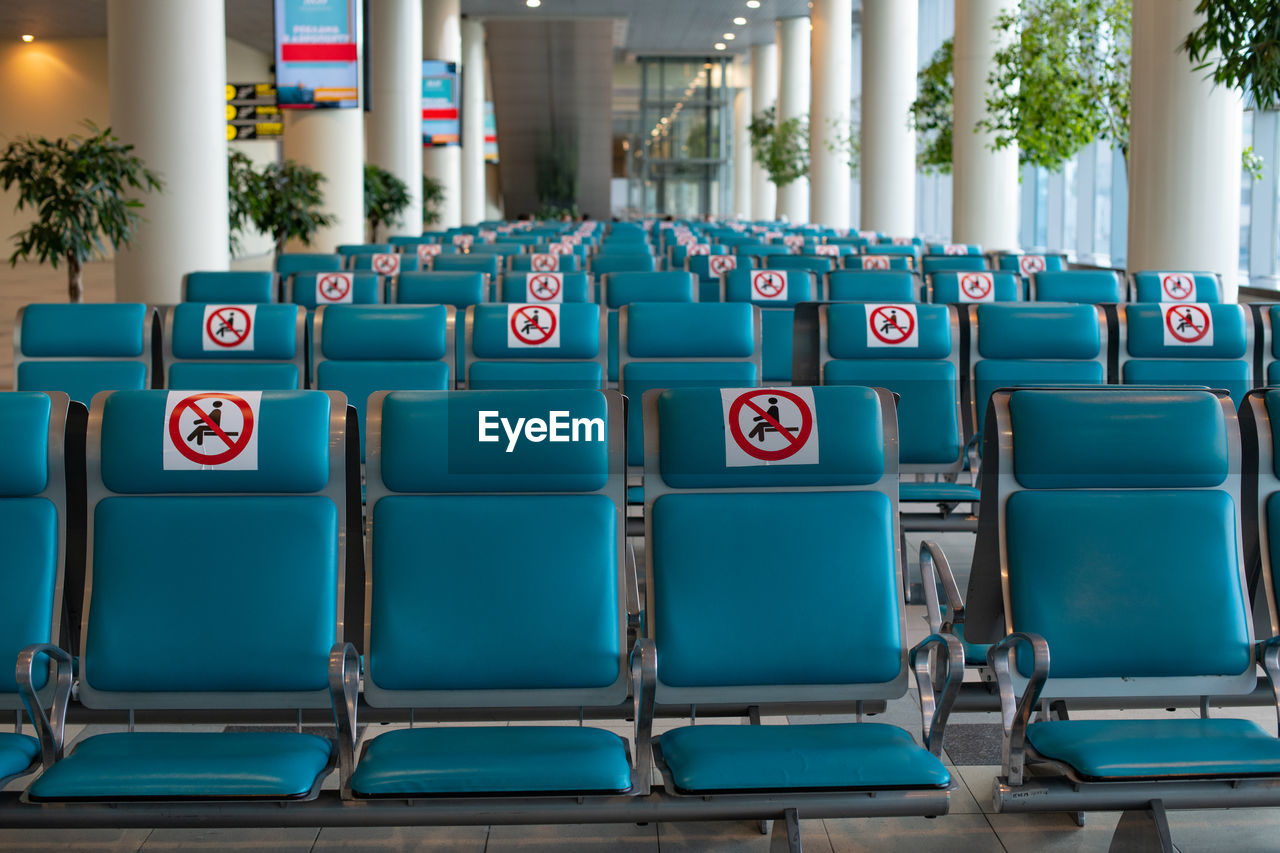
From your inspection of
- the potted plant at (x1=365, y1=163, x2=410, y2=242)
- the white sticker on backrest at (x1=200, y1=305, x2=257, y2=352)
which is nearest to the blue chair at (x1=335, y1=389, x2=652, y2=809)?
the white sticker on backrest at (x1=200, y1=305, x2=257, y2=352)

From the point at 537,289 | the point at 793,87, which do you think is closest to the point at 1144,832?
the point at 537,289

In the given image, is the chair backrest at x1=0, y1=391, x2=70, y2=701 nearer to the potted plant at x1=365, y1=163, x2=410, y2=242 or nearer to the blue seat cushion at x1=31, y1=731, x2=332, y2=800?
the blue seat cushion at x1=31, y1=731, x2=332, y2=800

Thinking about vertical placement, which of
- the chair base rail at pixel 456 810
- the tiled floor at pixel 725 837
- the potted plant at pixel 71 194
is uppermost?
the potted plant at pixel 71 194

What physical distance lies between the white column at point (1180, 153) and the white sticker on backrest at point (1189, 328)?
3493mm

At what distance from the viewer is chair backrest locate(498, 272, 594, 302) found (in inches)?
277

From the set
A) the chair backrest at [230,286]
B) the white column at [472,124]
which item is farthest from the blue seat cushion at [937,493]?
the white column at [472,124]

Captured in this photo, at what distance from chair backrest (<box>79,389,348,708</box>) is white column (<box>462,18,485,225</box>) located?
98.1ft

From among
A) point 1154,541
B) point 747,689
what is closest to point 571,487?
point 747,689

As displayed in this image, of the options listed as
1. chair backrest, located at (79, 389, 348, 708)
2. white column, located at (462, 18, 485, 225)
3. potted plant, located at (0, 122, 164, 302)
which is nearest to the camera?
chair backrest, located at (79, 389, 348, 708)

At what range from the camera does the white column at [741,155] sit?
4309 cm

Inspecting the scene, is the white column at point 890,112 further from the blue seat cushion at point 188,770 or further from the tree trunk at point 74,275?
the blue seat cushion at point 188,770

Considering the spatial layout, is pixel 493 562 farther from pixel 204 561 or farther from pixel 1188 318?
pixel 1188 318

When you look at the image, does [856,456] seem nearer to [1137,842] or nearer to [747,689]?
[747,689]

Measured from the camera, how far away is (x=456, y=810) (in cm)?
A: 227
